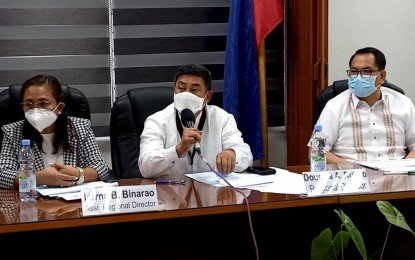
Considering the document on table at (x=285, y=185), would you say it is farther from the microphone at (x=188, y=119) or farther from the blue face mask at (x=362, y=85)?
the blue face mask at (x=362, y=85)

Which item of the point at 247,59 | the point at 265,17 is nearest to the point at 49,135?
the point at 247,59

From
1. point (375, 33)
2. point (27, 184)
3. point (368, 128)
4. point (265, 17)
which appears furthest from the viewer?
point (375, 33)

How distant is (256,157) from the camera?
3.72 m

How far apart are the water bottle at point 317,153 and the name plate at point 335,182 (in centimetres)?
26

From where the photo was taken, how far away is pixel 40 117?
2346 millimetres

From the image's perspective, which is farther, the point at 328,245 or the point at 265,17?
the point at 265,17

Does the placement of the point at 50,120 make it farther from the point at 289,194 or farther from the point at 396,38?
the point at 396,38

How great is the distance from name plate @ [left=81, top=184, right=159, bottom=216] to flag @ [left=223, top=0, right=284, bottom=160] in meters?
1.85

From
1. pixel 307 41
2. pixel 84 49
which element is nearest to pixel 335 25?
pixel 307 41

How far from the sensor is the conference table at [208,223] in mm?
1840

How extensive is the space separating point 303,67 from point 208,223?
1850mm

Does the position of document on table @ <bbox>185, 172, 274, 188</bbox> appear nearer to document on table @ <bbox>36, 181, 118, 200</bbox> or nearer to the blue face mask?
document on table @ <bbox>36, 181, 118, 200</bbox>

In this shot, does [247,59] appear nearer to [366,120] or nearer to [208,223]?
[366,120]

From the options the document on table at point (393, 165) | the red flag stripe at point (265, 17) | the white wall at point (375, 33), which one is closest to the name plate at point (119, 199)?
the document on table at point (393, 165)
